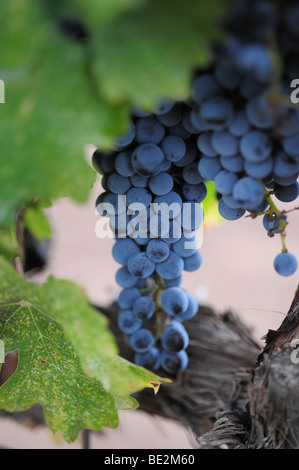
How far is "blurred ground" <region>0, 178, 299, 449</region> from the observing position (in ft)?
3.70

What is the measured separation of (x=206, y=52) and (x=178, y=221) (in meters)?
0.25

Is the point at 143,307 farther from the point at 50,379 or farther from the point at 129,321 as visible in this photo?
the point at 50,379

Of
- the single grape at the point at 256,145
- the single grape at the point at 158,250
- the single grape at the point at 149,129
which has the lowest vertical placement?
the single grape at the point at 158,250

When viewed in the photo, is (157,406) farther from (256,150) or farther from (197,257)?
(256,150)

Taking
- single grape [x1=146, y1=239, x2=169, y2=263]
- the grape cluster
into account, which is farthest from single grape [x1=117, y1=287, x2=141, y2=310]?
single grape [x1=146, y1=239, x2=169, y2=263]

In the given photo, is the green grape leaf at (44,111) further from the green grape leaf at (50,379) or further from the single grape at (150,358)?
the single grape at (150,358)

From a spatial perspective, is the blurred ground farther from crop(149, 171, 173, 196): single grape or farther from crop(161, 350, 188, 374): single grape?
crop(149, 171, 173, 196): single grape

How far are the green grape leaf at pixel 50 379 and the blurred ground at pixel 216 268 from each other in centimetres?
49

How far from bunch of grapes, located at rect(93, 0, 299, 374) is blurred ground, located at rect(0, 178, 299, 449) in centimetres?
45

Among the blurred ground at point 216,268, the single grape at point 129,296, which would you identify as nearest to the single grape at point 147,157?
the single grape at point 129,296

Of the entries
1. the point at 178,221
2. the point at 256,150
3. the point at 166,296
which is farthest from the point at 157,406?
the point at 256,150

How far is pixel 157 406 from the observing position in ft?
2.78

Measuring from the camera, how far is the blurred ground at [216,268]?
1.13m

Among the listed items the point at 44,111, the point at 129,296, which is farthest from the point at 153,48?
the point at 129,296
